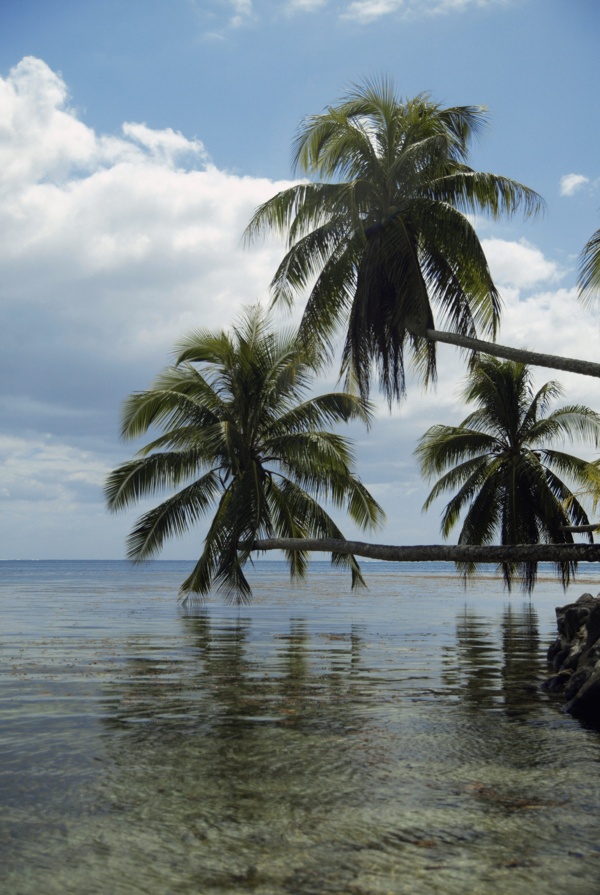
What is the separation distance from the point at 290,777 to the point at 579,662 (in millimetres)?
5359

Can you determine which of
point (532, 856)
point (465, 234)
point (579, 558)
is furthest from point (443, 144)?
point (532, 856)

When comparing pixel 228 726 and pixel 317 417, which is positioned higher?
pixel 317 417

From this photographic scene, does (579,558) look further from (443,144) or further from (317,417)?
(317,417)

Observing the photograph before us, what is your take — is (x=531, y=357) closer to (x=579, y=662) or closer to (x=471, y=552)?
(x=471, y=552)

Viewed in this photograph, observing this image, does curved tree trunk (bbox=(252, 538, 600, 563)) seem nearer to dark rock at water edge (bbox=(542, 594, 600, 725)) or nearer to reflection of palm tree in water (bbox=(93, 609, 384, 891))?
dark rock at water edge (bbox=(542, 594, 600, 725))

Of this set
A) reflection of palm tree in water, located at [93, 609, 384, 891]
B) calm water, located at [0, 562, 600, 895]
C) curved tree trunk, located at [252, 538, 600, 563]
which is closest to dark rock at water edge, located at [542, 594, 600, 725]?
calm water, located at [0, 562, 600, 895]

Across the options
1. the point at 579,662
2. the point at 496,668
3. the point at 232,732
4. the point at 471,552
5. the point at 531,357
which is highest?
the point at 531,357

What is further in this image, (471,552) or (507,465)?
(507,465)

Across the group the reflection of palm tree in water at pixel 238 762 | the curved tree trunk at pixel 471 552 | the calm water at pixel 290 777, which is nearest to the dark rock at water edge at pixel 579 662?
the calm water at pixel 290 777

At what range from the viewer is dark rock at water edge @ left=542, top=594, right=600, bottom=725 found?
859 cm

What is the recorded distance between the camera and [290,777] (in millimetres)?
6023

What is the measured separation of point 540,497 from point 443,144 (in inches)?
358

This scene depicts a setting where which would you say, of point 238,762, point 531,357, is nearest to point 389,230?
point 531,357

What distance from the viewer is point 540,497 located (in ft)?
64.6
